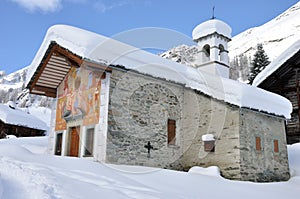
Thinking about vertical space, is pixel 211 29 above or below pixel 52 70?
above

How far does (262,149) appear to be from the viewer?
1052 centimetres

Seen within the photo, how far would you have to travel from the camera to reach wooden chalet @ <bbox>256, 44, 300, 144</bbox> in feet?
53.0

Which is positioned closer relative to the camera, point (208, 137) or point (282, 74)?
point (208, 137)

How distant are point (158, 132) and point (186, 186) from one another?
341 centimetres

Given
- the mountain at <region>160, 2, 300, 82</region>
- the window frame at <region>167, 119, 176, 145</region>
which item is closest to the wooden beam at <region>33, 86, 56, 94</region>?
the window frame at <region>167, 119, 176, 145</region>

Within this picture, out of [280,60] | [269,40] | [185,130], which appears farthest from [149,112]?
[269,40]

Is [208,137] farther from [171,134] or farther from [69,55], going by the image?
[69,55]

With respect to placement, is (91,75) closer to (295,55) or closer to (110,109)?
(110,109)

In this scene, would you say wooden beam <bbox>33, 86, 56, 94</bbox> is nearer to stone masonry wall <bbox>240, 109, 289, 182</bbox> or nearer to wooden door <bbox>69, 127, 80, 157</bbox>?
wooden door <bbox>69, 127, 80, 157</bbox>

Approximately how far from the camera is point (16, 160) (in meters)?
6.24


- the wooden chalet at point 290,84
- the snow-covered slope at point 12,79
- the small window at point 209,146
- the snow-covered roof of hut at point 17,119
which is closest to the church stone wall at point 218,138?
the small window at point 209,146

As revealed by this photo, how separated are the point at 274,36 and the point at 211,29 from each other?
88.2 m

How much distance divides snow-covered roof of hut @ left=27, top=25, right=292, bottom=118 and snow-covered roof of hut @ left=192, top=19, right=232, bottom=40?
385cm

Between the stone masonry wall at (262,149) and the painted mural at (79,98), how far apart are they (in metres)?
4.71
